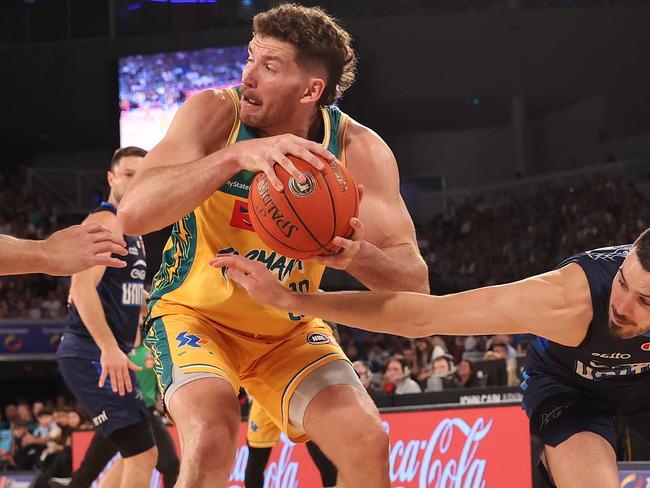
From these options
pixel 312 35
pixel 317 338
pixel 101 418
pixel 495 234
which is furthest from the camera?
pixel 495 234

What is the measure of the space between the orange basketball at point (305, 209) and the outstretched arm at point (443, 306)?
0.58ft

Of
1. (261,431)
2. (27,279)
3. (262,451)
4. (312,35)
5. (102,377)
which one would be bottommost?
(27,279)

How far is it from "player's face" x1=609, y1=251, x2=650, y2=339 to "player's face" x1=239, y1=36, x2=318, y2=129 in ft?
4.83

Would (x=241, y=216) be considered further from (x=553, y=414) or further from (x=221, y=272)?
(x=553, y=414)

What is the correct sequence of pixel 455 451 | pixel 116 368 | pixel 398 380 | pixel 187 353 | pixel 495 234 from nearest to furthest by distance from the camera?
1. pixel 187 353
2. pixel 116 368
3. pixel 455 451
4. pixel 398 380
5. pixel 495 234

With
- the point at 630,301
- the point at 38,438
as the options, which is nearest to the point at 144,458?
the point at 630,301

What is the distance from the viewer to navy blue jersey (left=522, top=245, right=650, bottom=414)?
3863 mm

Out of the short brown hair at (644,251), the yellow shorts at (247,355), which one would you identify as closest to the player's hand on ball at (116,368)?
the yellow shorts at (247,355)

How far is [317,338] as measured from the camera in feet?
13.5

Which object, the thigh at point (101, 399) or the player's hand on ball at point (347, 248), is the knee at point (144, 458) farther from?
the player's hand on ball at point (347, 248)

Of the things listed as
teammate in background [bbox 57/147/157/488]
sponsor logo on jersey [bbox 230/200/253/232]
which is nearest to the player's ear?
sponsor logo on jersey [bbox 230/200/253/232]

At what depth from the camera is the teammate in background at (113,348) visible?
5.94 meters

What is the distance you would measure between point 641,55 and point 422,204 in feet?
22.5

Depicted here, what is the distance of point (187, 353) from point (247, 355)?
37 cm
